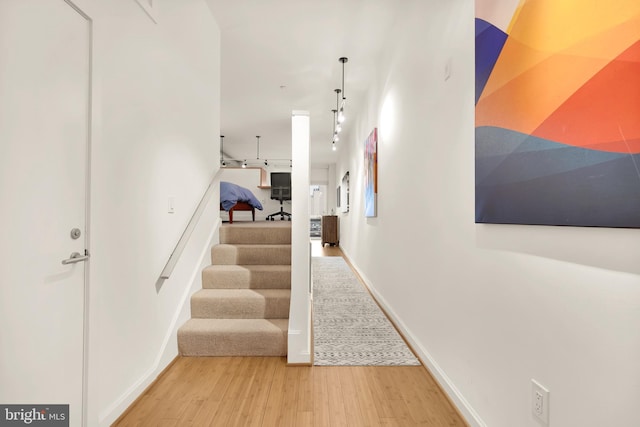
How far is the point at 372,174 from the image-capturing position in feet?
13.5

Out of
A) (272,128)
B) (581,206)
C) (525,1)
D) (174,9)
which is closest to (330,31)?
(174,9)

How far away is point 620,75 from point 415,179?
66.2 inches

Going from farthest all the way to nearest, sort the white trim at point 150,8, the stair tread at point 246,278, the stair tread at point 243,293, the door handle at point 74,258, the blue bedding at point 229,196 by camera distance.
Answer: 1. the blue bedding at point 229,196
2. the stair tread at point 246,278
3. the stair tread at point 243,293
4. the white trim at point 150,8
5. the door handle at point 74,258

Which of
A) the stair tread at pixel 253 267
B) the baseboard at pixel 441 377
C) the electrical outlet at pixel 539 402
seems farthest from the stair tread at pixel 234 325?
the electrical outlet at pixel 539 402

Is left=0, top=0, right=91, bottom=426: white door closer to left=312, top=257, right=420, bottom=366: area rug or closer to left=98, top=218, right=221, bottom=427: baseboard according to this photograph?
left=98, top=218, right=221, bottom=427: baseboard

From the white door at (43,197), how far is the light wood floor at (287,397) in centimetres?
52

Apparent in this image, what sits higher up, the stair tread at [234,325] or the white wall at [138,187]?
the white wall at [138,187]

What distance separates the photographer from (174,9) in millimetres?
2385

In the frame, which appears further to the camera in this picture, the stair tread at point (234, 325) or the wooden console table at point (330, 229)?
the wooden console table at point (330, 229)

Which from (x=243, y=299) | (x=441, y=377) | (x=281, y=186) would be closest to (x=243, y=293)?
(x=243, y=299)

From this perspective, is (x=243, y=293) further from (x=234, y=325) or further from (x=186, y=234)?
(x=186, y=234)

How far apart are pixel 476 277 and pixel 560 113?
2.73 feet

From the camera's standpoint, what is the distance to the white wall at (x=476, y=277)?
88 cm

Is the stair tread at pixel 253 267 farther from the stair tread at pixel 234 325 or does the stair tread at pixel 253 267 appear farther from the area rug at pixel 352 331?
the area rug at pixel 352 331
